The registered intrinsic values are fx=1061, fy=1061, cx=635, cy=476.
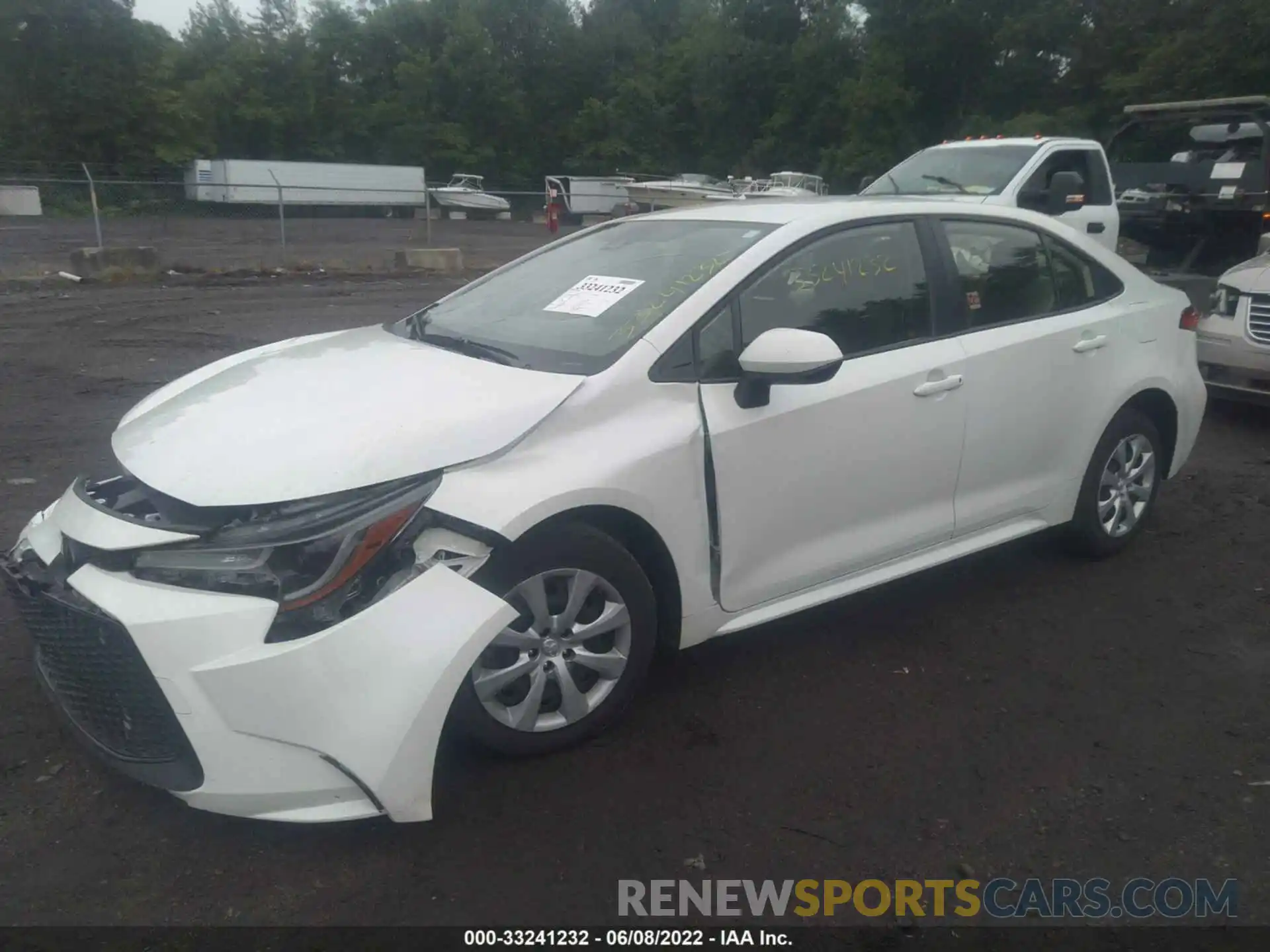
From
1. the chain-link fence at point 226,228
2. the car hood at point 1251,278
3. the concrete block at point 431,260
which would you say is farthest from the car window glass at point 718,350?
the concrete block at point 431,260

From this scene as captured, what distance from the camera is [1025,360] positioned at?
431cm

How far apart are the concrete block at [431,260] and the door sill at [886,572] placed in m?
15.3

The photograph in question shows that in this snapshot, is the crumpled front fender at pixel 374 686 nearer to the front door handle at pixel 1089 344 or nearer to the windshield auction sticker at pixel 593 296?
the windshield auction sticker at pixel 593 296

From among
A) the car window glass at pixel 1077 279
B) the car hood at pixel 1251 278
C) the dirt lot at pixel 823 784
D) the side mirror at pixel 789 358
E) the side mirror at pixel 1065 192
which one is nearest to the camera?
the dirt lot at pixel 823 784

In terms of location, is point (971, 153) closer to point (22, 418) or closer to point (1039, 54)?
point (22, 418)

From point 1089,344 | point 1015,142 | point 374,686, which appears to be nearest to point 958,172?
point 1015,142

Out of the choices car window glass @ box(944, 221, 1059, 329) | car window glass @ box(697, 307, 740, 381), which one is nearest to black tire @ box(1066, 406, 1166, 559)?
car window glass @ box(944, 221, 1059, 329)

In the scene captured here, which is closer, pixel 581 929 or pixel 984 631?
pixel 581 929

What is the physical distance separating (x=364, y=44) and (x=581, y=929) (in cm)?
5634

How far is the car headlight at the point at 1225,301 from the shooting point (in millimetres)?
7523

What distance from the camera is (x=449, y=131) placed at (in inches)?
1950

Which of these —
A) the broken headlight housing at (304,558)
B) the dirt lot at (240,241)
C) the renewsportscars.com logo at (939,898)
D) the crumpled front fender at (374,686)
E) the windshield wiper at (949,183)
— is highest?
the windshield wiper at (949,183)

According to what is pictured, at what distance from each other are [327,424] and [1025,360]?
2.80 meters

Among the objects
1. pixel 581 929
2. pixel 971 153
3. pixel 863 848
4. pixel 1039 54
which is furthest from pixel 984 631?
pixel 1039 54
